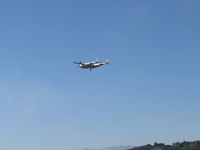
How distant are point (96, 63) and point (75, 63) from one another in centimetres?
515

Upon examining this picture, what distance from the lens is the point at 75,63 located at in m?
93.4

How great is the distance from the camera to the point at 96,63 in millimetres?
96062
